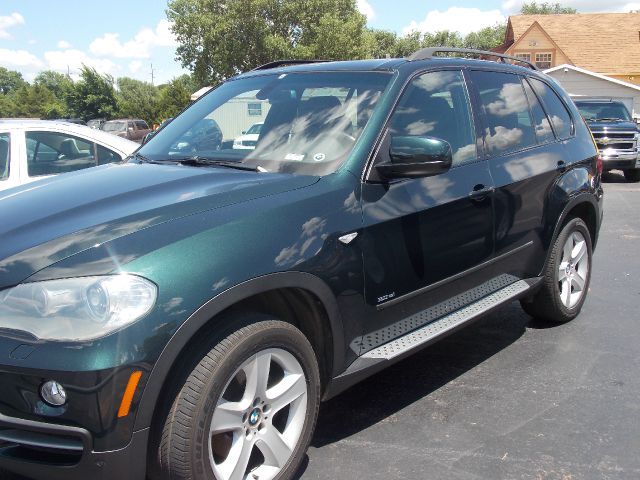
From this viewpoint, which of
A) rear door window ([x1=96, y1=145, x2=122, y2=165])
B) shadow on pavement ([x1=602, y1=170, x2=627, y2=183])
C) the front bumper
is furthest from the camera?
shadow on pavement ([x1=602, y1=170, x2=627, y2=183])

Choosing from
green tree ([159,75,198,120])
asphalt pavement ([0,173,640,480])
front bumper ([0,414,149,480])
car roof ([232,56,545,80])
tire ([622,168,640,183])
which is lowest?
tire ([622,168,640,183])

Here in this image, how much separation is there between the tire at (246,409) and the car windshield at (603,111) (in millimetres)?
15364

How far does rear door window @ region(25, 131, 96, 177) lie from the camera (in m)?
6.08

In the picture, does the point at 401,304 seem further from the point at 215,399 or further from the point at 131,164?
the point at 131,164

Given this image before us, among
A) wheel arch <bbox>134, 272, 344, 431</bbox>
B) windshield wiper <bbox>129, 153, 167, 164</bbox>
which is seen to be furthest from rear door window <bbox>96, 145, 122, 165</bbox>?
wheel arch <bbox>134, 272, 344, 431</bbox>

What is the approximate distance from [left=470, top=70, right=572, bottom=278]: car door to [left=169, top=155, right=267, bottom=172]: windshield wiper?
1.51 meters

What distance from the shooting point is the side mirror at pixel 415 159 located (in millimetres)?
3057

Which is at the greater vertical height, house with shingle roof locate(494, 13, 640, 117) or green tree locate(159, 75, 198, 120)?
house with shingle roof locate(494, 13, 640, 117)

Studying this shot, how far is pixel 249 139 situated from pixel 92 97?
64816 mm

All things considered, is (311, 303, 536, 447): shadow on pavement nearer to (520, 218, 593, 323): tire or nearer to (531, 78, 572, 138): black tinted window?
(520, 218, 593, 323): tire

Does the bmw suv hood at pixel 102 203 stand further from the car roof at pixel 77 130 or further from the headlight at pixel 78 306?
the car roof at pixel 77 130

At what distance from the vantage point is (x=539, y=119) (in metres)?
4.55

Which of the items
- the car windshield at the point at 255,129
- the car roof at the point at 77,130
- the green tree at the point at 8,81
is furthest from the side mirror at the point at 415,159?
the green tree at the point at 8,81

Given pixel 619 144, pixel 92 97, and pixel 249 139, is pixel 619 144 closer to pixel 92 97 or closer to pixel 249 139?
pixel 249 139
